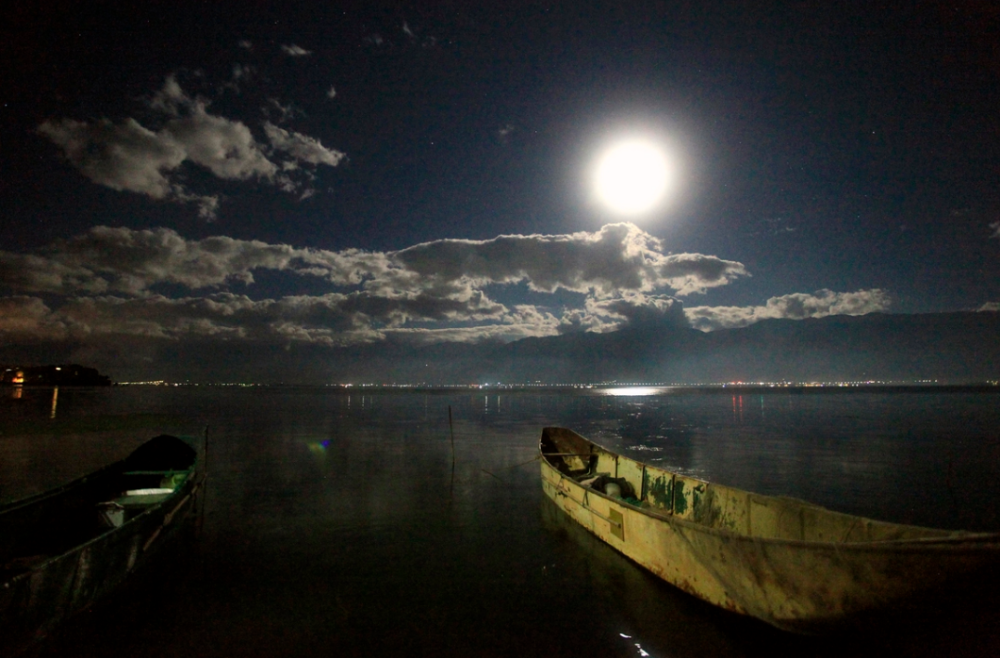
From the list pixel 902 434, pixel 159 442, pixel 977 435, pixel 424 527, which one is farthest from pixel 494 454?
pixel 977 435

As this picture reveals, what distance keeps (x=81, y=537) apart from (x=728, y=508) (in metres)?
16.0

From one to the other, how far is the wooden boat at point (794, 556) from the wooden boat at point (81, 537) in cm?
1038

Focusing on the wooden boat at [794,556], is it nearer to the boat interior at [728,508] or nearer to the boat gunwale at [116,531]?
the boat interior at [728,508]

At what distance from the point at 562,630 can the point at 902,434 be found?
148 ft

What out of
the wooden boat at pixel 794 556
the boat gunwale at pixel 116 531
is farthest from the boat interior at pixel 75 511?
the wooden boat at pixel 794 556

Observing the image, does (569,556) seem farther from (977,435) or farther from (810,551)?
(977,435)

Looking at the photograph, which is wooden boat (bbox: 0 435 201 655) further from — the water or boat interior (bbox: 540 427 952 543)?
boat interior (bbox: 540 427 952 543)

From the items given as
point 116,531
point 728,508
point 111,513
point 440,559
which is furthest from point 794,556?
point 111,513

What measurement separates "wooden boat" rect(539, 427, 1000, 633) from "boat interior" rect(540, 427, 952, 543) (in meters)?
0.02

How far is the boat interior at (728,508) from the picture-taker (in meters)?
8.06

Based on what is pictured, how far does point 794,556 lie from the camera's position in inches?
288

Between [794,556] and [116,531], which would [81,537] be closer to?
[116,531]

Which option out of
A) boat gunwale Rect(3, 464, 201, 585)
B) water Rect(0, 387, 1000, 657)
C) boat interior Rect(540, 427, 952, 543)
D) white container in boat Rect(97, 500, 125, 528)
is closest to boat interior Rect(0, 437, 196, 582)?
white container in boat Rect(97, 500, 125, 528)

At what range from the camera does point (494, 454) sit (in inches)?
1242
